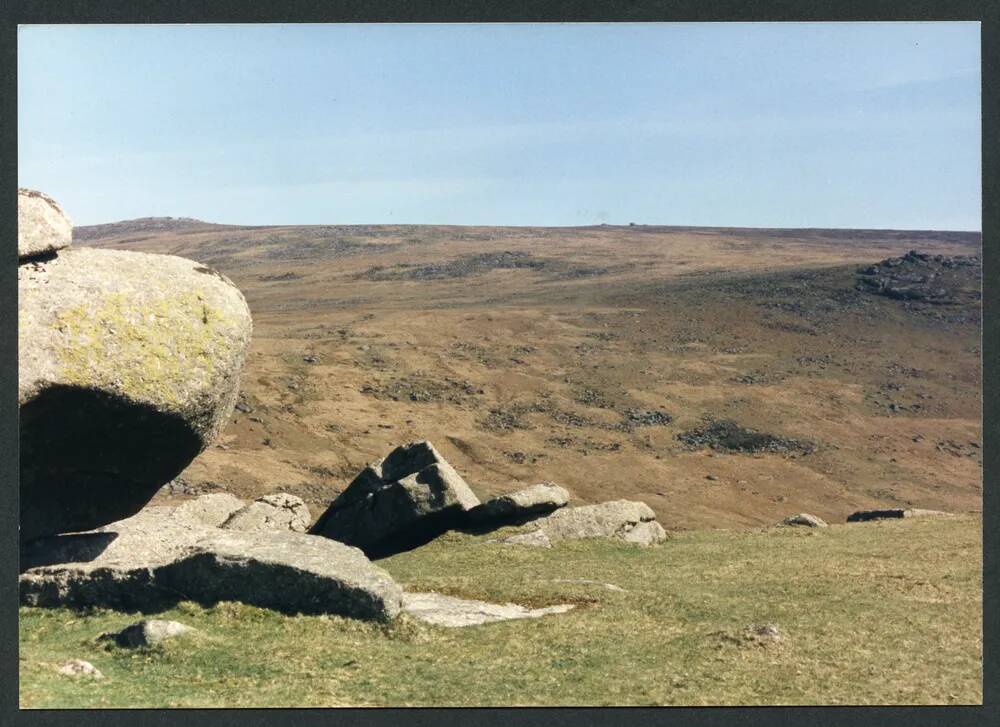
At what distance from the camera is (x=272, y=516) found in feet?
86.9

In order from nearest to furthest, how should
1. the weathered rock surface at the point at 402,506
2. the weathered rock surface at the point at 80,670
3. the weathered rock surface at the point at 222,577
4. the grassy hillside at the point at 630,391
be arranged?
the weathered rock surface at the point at 80,670 → the weathered rock surface at the point at 222,577 → the weathered rock surface at the point at 402,506 → the grassy hillside at the point at 630,391

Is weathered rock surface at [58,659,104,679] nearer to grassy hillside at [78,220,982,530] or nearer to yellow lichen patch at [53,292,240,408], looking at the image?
yellow lichen patch at [53,292,240,408]

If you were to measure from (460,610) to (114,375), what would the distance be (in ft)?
21.9

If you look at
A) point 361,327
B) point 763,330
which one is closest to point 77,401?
point 361,327

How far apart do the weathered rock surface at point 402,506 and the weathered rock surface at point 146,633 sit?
9.87m

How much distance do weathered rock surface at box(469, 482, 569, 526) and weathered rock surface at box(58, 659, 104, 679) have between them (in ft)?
40.4

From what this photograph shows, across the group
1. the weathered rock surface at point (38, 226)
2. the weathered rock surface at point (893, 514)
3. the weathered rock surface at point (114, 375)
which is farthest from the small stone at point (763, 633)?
the weathered rock surface at point (893, 514)

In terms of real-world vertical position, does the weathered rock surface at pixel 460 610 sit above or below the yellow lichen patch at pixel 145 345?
below

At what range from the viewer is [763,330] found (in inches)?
2795

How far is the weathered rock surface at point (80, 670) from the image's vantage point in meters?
14.1

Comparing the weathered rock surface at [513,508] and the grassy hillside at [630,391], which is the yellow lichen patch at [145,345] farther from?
the grassy hillside at [630,391]

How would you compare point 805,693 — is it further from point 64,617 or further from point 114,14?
point 114,14

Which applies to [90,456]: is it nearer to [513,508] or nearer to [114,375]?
[114,375]

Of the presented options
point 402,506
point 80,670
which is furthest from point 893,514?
point 80,670
